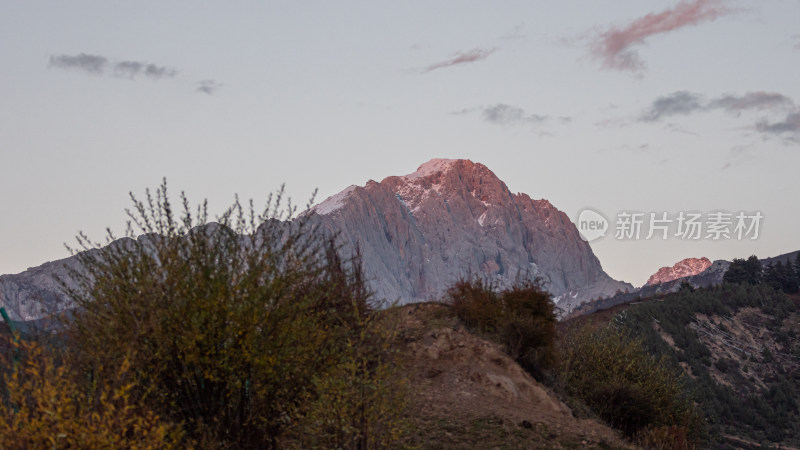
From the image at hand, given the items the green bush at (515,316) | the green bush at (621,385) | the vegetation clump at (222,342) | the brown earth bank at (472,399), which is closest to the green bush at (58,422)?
the vegetation clump at (222,342)

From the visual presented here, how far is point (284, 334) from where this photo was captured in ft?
44.1

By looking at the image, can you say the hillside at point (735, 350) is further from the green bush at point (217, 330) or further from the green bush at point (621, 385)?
the green bush at point (217, 330)

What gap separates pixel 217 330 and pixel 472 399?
43.8 ft

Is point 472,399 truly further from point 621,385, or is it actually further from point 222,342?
point 222,342

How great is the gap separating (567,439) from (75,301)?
552 inches

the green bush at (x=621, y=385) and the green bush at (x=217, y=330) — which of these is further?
the green bush at (x=621, y=385)

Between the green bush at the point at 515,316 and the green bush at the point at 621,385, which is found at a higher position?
the green bush at the point at 515,316

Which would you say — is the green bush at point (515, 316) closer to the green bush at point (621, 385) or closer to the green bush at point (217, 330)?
the green bush at point (621, 385)

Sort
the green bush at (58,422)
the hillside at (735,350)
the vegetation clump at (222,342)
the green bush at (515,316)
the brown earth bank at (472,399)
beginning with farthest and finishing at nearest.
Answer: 1. the hillside at (735,350)
2. the green bush at (515,316)
3. the brown earth bank at (472,399)
4. the vegetation clump at (222,342)
5. the green bush at (58,422)

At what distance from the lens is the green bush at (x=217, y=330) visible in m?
12.8

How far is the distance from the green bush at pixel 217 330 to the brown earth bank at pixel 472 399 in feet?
11.8

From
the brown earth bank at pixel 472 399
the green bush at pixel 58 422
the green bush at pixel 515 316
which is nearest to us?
the green bush at pixel 58 422

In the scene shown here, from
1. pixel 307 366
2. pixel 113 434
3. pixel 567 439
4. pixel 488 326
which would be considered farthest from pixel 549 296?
pixel 113 434

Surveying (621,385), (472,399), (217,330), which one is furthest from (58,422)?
(621,385)
